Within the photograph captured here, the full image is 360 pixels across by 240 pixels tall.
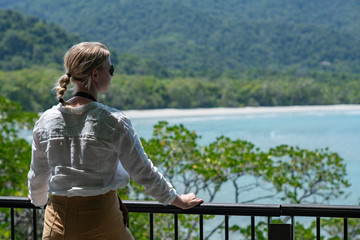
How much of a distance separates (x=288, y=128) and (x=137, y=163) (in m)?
30.3

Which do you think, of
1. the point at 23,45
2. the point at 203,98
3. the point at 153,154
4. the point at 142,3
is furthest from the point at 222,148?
the point at 142,3

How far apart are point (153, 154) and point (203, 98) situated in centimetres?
2572

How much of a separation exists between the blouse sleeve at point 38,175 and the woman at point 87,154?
0.08 feet

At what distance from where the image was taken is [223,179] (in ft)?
21.2

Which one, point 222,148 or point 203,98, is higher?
point 203,98

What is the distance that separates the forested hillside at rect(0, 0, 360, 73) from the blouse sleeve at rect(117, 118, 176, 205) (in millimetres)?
38362

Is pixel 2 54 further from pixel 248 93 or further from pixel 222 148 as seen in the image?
pixel 222 148

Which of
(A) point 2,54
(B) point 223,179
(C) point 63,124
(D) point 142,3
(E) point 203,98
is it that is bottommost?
(B) point 223,179

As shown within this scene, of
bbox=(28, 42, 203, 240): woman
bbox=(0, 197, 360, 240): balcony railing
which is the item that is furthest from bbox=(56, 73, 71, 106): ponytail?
bbox=(0, 197, 360, 240): balcony railing

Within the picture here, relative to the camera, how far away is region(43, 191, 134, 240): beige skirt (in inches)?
59.9

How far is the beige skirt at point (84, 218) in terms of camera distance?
1.52 meters

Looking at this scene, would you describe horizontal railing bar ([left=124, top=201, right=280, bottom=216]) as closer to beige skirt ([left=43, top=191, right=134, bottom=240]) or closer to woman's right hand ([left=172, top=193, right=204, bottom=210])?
woman's right hand ([left=172, top=193, right=204, bottom=210])

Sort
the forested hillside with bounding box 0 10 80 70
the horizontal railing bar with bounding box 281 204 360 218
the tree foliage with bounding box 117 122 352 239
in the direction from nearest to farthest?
the horizontal railing bar with bounding box 281 204 360 218
the tree foliage with bounding box 117 122 352 239
the forested hillside with bounding box 0 10 80 70

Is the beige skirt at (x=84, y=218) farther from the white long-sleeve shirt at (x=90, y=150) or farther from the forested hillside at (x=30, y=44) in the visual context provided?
the forested hillside at (x=30, y=44)
